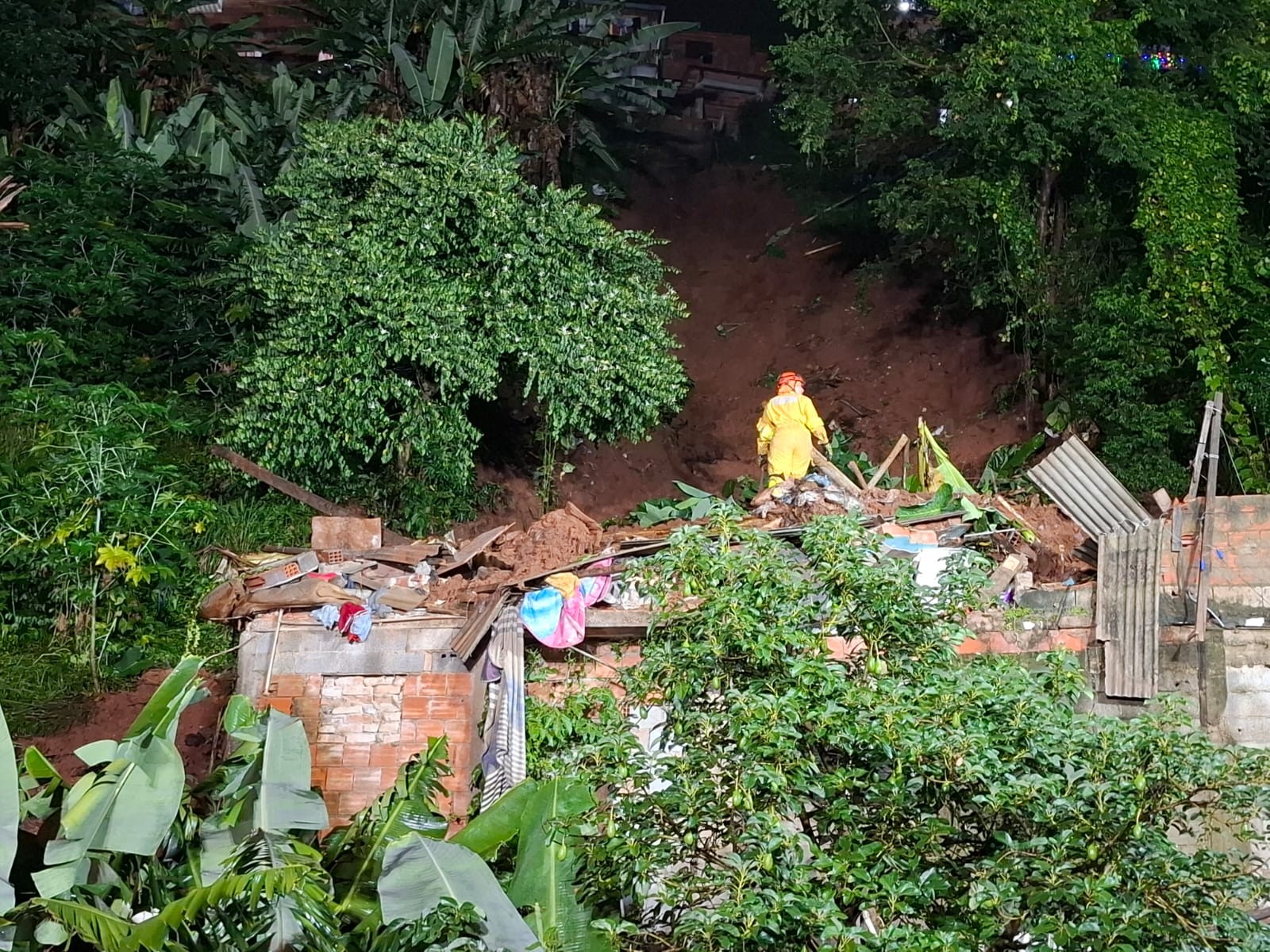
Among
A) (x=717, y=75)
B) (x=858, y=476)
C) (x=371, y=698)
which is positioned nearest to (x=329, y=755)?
(x=371, y=698)

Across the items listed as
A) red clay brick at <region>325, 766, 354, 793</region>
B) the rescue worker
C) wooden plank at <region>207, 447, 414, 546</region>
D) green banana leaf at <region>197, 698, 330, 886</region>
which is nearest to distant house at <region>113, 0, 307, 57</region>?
wooden plank at <region>207, 447, 414, 546</region>

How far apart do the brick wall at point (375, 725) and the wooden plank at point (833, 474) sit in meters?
3.31

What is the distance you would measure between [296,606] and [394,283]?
10.6 ft

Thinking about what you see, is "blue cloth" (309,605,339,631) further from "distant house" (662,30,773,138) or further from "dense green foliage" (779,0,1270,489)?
"distant house" (662,30,773,138)

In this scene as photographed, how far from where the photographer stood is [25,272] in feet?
38.2

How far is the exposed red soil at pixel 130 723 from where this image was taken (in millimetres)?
9336

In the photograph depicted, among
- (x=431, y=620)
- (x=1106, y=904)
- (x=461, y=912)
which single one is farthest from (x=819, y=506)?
(x=1106, y=904)

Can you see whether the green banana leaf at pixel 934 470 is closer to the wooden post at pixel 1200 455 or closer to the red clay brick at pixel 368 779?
the wooden post at pixel 1200 455

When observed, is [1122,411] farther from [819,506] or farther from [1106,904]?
[1106,904]

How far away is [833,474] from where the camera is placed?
1030 cm

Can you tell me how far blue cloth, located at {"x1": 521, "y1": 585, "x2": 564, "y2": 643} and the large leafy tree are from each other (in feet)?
9.89

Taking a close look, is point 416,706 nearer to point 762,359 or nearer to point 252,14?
point 762,359

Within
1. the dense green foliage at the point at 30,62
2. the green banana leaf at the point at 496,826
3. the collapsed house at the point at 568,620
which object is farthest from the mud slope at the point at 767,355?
the green banana leaf at the point at 496,826

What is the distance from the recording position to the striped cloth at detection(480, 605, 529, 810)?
27.8ft
